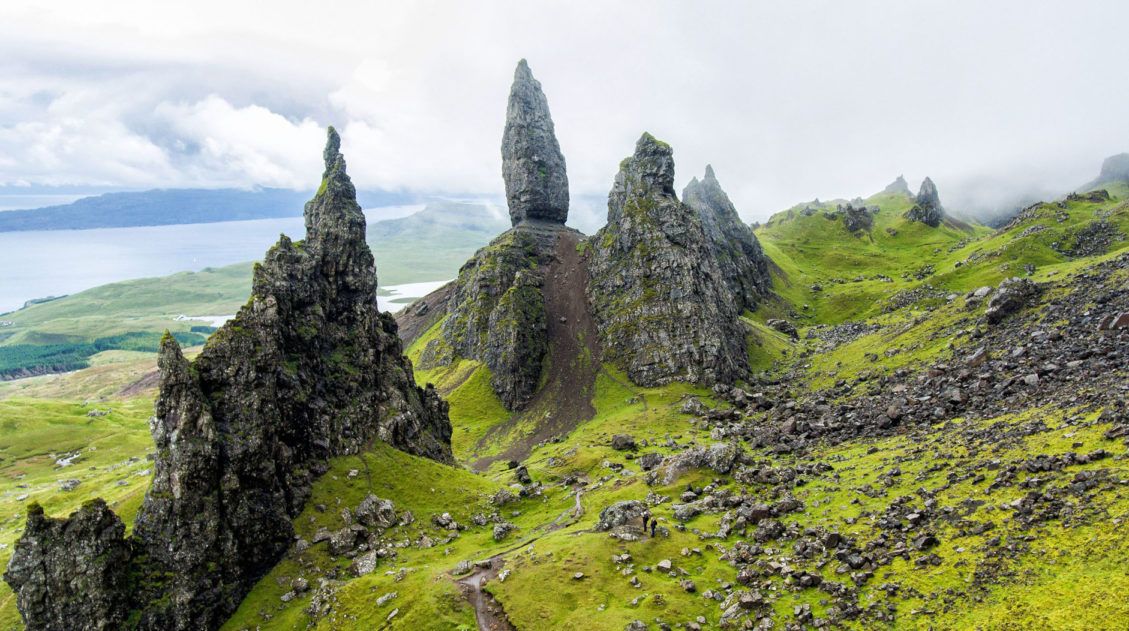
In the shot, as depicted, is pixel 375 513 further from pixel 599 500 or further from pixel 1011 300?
pixel 1011 300

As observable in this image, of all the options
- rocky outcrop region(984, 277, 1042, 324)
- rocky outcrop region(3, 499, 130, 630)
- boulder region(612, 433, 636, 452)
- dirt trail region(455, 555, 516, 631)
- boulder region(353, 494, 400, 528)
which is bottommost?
boulder region(612, 433, 636, 452)

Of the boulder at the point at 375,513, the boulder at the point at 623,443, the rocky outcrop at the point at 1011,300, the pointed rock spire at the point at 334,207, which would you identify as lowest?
the boulder at the point at 623,443

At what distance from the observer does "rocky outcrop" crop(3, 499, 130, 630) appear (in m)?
64.1

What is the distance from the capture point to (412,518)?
9394 centimetres

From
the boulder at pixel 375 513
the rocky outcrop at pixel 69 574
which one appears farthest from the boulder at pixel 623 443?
the rocky outcrop at pixel 69 574

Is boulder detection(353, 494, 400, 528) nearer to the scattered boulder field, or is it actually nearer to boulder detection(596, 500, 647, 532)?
the scattered boulder field

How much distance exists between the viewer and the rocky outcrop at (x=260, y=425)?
7062 centimetres

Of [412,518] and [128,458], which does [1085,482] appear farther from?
[128,458]

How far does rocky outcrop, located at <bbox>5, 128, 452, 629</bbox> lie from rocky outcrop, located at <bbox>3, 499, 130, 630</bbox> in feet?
0.73

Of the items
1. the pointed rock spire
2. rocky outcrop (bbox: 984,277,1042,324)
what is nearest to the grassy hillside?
rocky outcrop (bbox: 984,277,1042,324)

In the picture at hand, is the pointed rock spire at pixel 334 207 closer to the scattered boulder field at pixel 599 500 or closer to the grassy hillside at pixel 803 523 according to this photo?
the scattered boulder field at pixel 599 500

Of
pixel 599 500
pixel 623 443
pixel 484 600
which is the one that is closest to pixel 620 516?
pixel 484 600

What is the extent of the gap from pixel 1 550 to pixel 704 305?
562ft

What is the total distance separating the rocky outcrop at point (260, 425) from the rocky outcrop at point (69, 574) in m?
0.22
